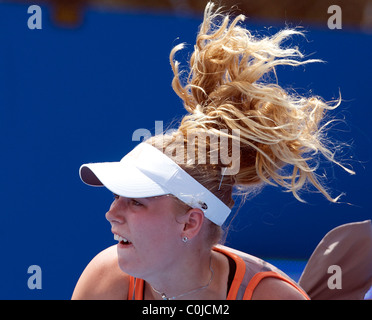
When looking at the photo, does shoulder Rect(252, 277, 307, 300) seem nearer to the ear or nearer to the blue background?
the ear

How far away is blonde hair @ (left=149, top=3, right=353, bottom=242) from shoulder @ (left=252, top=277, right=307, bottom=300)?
24 cm

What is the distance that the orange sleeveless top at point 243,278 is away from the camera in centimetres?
163

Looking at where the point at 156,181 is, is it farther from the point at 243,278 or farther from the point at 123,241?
the point at 243,278

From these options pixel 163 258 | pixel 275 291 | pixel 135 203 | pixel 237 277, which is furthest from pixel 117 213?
pixel 275 291

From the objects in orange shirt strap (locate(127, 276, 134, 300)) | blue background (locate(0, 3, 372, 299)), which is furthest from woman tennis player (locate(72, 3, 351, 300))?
blue background (locate(0, 3, 372, 299))

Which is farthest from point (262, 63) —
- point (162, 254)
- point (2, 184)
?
point (2, 184)

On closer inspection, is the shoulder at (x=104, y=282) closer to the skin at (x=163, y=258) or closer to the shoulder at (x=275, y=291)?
the skin at (x=163, y=258)

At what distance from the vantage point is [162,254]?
5.19 feet

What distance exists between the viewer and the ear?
1.61m

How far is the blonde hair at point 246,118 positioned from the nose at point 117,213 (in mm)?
201

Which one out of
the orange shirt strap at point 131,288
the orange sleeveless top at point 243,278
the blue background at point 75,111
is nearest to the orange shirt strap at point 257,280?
the orange sleeveless top at point 243,278

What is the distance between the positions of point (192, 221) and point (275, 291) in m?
0.30

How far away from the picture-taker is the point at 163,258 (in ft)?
5.21

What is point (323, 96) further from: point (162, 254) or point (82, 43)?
point (162, 254)
